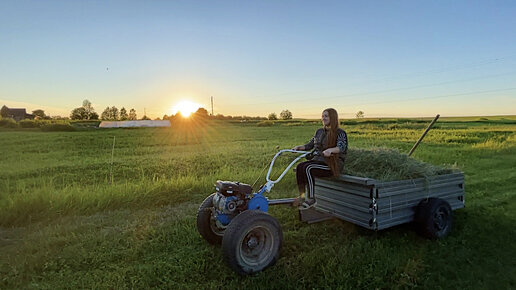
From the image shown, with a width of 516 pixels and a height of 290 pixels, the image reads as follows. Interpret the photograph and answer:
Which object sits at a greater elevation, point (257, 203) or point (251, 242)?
point (257, 203)

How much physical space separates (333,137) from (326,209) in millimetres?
1118

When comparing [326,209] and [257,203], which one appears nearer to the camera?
[257,203]

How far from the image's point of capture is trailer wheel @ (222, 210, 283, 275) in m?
3.34

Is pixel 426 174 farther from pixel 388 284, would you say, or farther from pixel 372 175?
pixel 388 284

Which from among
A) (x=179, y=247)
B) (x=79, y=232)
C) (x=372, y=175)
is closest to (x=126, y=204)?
(x=79, y=232)

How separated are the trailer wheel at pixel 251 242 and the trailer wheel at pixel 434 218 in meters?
2.03

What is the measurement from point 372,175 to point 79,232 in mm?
4385

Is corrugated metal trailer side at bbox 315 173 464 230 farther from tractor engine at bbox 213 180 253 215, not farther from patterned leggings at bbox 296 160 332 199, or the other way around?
tractor engine at bbox 213 180 253 215

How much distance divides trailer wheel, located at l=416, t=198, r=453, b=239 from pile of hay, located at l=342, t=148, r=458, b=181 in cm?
41

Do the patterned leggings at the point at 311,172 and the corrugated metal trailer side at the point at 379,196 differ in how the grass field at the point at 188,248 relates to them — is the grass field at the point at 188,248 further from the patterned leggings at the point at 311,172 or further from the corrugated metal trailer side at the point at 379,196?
the patterned leggings at the point at 311,172

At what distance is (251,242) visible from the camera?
143 inches

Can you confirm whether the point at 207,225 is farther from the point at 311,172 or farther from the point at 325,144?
the point at 325,144

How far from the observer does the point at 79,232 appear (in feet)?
15.5

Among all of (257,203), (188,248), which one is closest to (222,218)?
(257,203)
